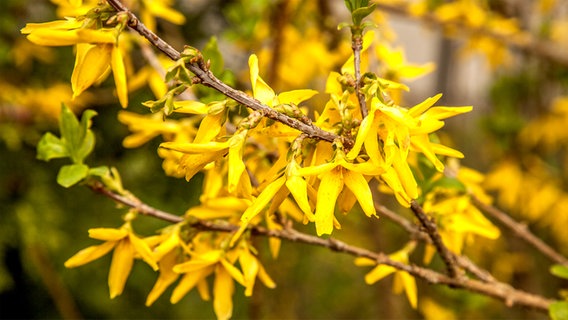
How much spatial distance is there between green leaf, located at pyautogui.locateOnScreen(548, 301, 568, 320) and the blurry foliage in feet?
2.13

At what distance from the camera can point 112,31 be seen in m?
0.54

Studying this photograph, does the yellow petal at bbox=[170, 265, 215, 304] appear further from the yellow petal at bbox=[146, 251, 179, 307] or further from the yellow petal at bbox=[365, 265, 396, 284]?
the yellow petal at bbox=[365, 265, 396, 284]

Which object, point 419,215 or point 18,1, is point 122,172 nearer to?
point 18,1

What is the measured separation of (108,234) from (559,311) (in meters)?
0.56

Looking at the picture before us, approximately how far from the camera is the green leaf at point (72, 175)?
73 cm

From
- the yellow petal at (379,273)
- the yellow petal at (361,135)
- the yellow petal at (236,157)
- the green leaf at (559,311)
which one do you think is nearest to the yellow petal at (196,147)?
the yellow petal at (236,157)

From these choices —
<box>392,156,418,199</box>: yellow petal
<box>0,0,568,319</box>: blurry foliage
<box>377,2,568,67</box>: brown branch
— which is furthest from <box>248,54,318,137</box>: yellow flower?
<box>377,2,568,67</box>: brown branch

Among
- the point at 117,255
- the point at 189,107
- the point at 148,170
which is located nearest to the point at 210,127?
the point at 189,107

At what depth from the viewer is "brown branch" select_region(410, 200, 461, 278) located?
2.07 ft

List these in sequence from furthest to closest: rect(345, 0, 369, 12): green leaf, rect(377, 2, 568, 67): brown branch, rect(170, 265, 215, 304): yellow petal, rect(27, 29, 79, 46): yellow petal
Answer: rect(377, 2, 568, 67): brown branch < rect(170, 265, 215, 304): yellow petal < rect(345, 0, 369, 12): green leaf < rect(27, 29, 79, 46): yellow petal

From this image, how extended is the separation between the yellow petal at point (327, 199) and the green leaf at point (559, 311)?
398 mm

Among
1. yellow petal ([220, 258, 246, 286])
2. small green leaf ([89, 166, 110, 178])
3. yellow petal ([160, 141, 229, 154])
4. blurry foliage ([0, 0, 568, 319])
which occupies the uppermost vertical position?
yellow petal ([160, 141, 229, 154])

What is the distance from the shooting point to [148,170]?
6.35 ft

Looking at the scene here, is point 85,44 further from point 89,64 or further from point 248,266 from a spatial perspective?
point 248,266
